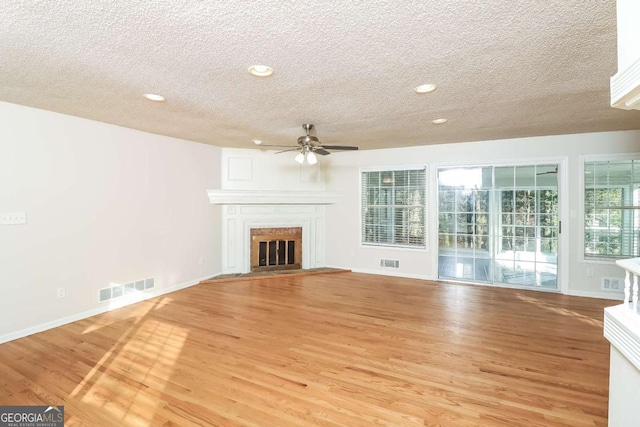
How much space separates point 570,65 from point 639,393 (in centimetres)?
213

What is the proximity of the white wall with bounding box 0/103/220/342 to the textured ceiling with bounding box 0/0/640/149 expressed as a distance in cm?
38

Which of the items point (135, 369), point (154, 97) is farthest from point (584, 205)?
point (135, 369)

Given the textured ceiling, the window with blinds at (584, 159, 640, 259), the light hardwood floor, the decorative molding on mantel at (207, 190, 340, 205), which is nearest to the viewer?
the textured ceiling

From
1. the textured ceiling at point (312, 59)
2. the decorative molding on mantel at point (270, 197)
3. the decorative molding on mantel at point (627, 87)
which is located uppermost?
the textured ceiling at point (312, 59)

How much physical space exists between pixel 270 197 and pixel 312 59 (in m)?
3.88

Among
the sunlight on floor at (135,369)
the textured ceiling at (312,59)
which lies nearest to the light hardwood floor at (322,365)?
the sunlight on floor at (135,369)

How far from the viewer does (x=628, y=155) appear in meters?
4.26

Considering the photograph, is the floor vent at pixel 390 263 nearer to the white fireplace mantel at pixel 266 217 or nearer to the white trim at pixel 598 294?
the white fireplace mantel at pixel 266 217

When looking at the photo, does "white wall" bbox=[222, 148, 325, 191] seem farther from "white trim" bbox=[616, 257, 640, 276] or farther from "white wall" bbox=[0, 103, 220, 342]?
"white trim" bbox=[616, 257, 640, 276]

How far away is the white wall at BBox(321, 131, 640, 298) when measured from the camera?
14.6 feet

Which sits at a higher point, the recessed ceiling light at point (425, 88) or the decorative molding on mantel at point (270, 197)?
the recessed ceiling light at point (425, 88)

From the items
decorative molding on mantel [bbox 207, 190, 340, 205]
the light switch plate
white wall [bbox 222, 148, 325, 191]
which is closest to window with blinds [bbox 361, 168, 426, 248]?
decorative molding on mantel [bbox 207, 190, 340, 205]

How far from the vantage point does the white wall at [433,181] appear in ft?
14.6

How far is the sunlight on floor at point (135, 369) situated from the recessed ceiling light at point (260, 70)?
2464 millimetres
